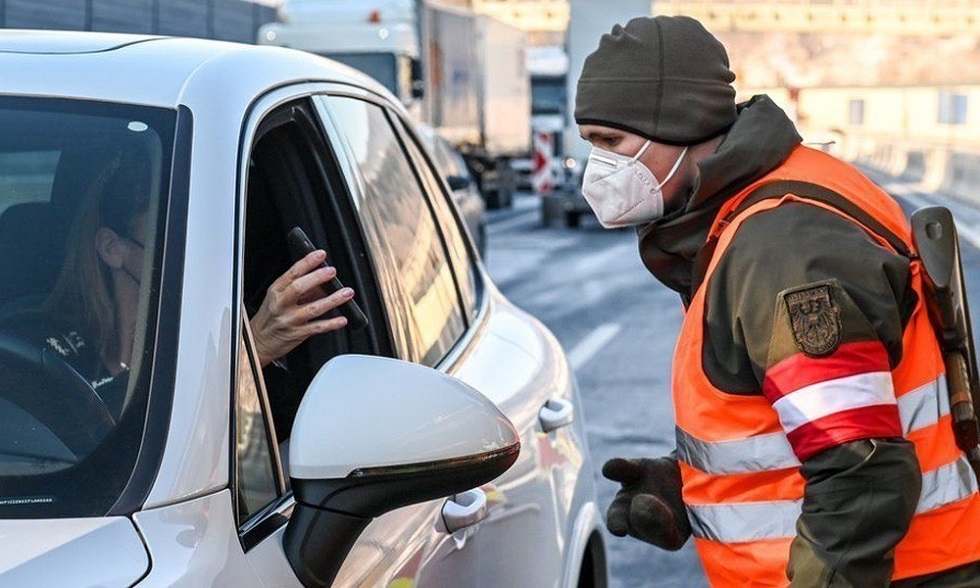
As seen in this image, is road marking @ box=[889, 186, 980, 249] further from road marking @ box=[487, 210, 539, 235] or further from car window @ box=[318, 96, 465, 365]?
car window @ box=[318, 96, 465, 365]

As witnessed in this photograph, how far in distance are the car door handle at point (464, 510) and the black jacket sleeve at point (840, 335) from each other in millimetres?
562

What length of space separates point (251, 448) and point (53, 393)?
0.28 metres

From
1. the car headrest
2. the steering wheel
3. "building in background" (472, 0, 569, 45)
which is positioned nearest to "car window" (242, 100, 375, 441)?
the car headrest

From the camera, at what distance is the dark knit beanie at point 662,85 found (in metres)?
2.78

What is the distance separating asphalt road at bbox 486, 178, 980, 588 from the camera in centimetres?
682

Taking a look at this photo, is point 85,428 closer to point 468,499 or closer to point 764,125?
point 468,499

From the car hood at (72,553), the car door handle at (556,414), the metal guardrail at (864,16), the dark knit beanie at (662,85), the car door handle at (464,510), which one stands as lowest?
the metal guardrail at (864,16)

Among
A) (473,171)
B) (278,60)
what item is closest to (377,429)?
(278,60)

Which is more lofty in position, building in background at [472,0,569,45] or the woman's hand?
the woman's hand

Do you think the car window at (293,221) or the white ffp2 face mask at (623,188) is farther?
the car window at (293,221)

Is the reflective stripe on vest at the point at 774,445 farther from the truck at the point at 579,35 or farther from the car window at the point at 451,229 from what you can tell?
the truck at the point at 579,35

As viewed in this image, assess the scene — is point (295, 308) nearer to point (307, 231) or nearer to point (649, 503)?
point (307, 231)

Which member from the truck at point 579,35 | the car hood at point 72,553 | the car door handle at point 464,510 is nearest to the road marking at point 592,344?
the car door handle at point 464,510

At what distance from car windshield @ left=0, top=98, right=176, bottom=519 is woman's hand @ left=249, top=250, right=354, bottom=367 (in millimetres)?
401
